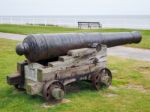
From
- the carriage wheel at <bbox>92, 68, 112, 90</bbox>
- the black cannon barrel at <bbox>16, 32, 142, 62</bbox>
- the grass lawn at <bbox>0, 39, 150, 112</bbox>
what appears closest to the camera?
the grass lawn at <bbox>0, 39, 150, 112</bbox>

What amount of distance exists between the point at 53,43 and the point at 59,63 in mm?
437

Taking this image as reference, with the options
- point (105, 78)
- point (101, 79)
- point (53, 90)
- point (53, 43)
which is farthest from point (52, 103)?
point (105, 78)

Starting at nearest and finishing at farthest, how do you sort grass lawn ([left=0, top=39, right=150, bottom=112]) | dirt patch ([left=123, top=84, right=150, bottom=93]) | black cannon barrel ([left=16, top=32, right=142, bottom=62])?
grass lawn ([left=0, top=39, right=150, bottom=112])
black cannon barrel ([left=16, top=32, right=142, bottom=62])
dirt patch ([left=123, top=84, right=150, bottom=93])

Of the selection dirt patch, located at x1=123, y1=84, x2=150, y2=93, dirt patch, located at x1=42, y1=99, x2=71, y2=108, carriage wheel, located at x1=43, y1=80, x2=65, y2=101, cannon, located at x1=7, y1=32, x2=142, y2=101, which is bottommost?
dirt patch, located at x1=42, y1=99, x2=71, y2=108

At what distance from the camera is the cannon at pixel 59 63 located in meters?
6.96

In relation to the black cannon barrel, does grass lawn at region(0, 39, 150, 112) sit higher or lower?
lower

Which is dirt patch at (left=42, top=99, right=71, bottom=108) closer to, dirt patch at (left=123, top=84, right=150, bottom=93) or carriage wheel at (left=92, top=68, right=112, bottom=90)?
carriage wheel at (left=92, top=68, right=112, bottom=90)

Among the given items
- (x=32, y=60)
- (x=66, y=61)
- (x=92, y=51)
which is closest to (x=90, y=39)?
(x=92, y=51)

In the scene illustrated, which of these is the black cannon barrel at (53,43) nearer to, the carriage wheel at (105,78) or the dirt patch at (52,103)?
the carriage wheel at (105,78)

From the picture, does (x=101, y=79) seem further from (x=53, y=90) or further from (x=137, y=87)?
(x=53, y=90)

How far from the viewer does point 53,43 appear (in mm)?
7215

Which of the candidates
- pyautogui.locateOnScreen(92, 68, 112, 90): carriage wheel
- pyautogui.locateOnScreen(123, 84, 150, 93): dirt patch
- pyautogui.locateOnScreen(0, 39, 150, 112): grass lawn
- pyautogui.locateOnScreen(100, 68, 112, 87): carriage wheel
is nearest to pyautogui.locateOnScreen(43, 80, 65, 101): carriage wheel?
pyautogui.locateOnScreen(0, 39, 150, 112): grass lawn

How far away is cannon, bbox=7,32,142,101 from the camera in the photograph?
6961 mm

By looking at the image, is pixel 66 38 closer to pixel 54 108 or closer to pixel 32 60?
pixel 32 60
